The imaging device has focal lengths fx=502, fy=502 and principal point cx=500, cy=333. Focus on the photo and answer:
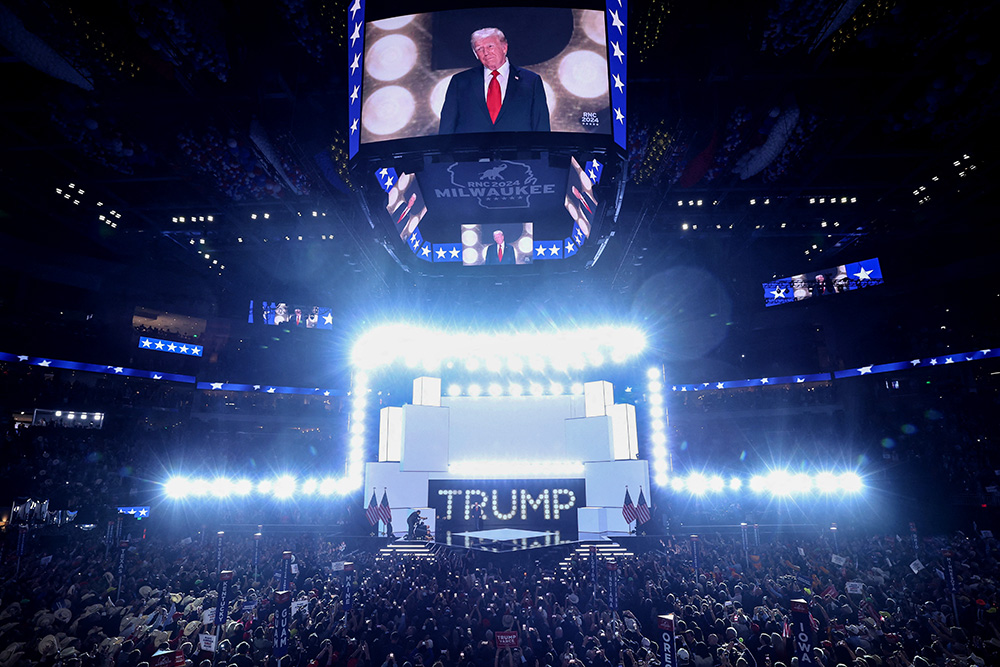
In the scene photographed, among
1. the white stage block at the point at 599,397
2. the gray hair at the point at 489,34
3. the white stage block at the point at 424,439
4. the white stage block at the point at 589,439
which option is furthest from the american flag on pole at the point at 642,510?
the gray hair at the point at 489,34

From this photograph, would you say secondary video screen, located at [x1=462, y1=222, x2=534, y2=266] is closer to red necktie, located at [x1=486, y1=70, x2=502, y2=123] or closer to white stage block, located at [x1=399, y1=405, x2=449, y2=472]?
red necktie, located at [x1=486, y1=70, x2=502, y2=123]

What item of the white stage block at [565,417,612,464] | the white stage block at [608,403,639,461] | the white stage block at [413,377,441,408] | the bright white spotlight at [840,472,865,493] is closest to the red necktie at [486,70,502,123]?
the white stage block at [565,417,612,464]

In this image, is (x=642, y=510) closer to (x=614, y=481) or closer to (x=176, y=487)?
(x=614, y=481)

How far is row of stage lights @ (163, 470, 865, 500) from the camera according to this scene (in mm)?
25453

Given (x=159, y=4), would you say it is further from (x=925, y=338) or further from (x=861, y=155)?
(x=925, y=338)

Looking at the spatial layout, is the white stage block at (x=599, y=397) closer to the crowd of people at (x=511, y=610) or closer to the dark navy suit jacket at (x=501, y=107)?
the crowd of people at (x=511, y=610)

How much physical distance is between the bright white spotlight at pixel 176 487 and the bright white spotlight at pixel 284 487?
16.5 feet

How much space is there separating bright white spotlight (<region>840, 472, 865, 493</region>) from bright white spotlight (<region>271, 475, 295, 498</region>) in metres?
33.6

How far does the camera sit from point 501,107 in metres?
8.29

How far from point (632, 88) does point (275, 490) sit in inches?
1250

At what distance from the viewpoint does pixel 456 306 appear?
23578 mm

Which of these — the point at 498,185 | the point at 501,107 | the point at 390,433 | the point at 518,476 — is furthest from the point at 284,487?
the point at 501,107

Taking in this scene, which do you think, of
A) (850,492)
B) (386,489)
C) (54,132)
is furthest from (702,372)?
(54,132)

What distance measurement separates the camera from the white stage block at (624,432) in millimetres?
24844
